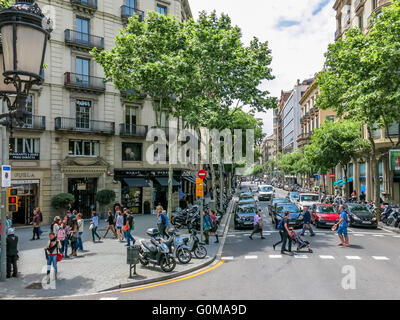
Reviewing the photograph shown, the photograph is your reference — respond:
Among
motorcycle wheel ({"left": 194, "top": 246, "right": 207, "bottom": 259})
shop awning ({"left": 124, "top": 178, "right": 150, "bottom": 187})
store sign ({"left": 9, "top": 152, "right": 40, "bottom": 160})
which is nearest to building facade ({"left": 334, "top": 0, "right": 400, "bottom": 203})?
motorcycle wheel ({"left": 194, "top": 246, "right": 207, "bottom": 259})

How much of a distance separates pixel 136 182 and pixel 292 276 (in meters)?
20.4

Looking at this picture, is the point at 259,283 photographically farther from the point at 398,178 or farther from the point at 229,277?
the point at 398,178

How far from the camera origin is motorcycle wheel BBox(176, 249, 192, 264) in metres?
12.1

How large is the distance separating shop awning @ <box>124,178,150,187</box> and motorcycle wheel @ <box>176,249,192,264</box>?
54.6 feet

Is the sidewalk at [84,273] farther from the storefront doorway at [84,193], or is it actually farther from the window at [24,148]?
the storefront doorway at [84,193]

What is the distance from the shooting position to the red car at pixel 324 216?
66.3 ft

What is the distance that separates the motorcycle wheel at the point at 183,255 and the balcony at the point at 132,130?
18.0m

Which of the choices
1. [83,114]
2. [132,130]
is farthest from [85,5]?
[132,130]

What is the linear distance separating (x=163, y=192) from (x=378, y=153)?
70.6 feet

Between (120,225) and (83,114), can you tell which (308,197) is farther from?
(83,114)

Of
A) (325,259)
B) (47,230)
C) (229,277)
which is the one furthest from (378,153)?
(47,230)

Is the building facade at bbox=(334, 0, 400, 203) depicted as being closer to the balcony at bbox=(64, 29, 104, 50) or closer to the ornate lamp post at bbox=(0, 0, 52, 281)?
the balcony at bbox=(64, 29, 104, 50)

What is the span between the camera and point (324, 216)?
20.5 m
